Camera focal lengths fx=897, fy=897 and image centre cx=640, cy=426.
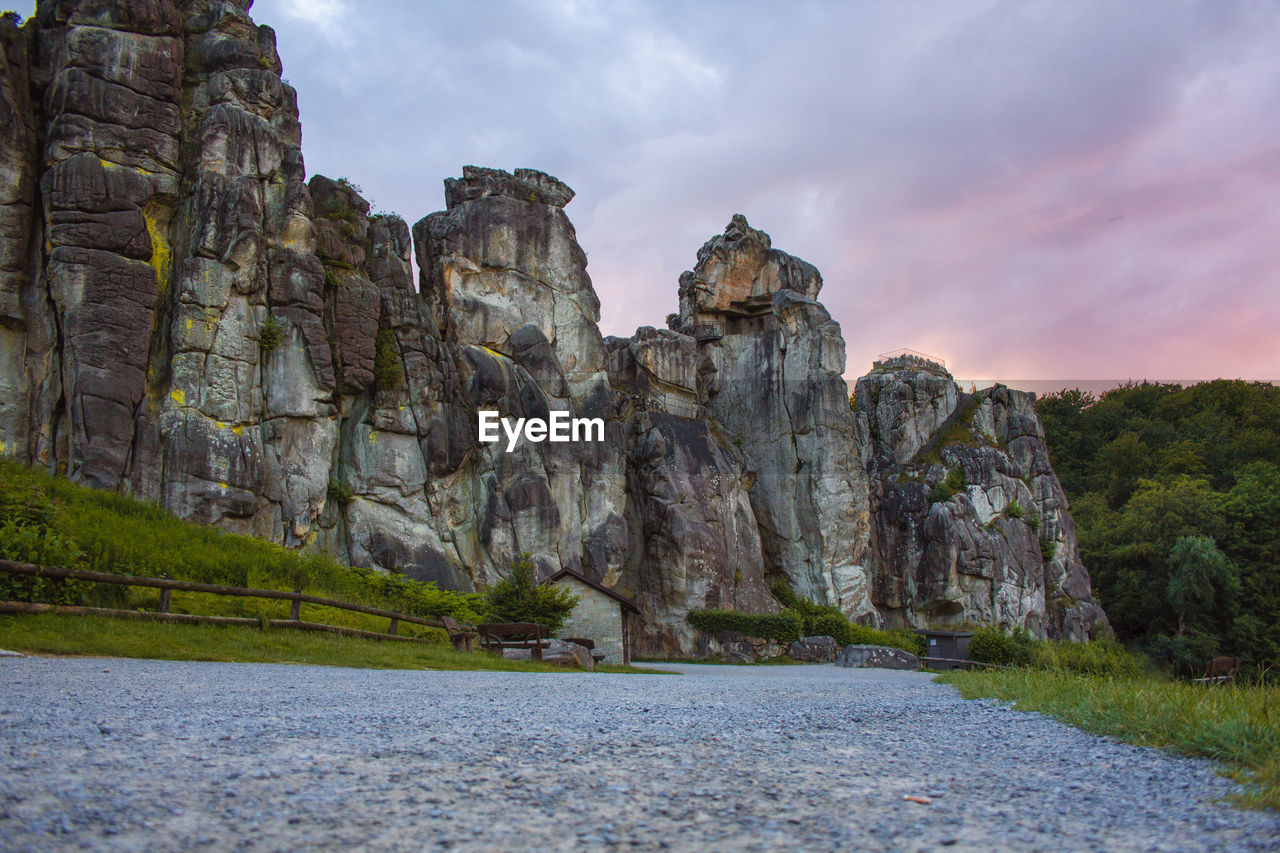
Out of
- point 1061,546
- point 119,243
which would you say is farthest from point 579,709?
point 1061,546

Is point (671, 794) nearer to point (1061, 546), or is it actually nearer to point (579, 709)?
point (579, 709)

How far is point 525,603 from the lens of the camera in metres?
26.3

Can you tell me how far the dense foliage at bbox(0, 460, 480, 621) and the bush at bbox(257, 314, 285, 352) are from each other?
12242 millimetres

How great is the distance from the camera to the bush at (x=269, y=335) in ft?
111

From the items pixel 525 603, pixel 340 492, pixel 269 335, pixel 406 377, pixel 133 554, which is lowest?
pixel 525 603

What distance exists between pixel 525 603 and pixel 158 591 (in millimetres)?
10968

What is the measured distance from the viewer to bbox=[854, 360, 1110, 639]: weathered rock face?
54.5 metres

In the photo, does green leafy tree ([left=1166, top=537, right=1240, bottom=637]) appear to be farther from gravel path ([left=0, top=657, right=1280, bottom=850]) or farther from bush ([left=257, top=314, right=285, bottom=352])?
gravel path ([left=0, top=657, right=1280, bottom=850])

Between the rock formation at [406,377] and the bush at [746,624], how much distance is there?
91 centimetres

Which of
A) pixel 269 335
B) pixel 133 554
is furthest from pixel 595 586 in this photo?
pixel 133 554

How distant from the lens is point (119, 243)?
31.0 metres

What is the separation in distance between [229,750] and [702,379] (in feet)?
173

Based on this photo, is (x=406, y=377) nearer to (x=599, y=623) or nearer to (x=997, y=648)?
(x=599, y=623)

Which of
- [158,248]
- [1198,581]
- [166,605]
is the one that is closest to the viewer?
[166,605]
